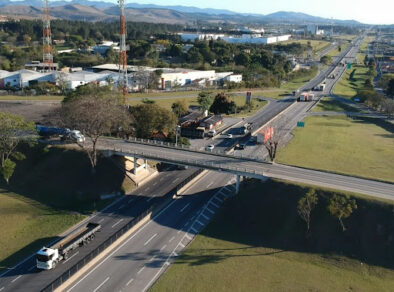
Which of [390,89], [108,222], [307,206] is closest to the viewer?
[307,206]

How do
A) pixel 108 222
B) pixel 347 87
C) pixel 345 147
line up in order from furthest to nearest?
pixel 347 87 < pixel 345 147 < pixel 108 222

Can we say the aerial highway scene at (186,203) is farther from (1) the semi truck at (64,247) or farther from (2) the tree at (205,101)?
(2) the tree at (205,101)

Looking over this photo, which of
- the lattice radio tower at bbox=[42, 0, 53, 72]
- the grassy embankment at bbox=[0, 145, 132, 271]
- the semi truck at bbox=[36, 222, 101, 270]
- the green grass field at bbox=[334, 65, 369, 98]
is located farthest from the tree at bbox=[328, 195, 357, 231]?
the lattice radio tower at bbox=[42, 0, 53, 72]

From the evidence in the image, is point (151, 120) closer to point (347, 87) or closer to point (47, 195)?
point (47, 195)

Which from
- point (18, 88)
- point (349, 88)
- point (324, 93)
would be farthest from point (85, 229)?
point (349, 88)

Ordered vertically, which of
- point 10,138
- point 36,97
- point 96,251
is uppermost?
point 36,97

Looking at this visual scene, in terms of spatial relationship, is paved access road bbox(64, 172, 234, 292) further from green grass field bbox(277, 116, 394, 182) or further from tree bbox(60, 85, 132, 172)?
tree bbox(60, 85, 132, 172)

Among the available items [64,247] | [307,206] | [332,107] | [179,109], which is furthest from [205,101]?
[64,247]
